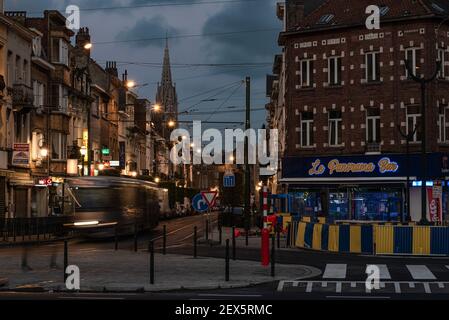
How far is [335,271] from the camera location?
61.6 ft

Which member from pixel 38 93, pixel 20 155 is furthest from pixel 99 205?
pixel 38 93

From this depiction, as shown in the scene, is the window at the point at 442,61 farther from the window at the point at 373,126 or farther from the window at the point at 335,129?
the window at the point at 335,129

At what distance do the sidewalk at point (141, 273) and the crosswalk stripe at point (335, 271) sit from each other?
299 mm

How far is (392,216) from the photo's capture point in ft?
137

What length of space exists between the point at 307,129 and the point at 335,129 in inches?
72.6

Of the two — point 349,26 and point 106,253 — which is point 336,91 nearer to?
point 349,26

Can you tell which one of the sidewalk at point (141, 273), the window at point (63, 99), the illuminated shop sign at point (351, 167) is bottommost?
the sidewalk at point (141, 273)

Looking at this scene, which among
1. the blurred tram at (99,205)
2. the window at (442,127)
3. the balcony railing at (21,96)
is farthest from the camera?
the balcony railing at (21,96)

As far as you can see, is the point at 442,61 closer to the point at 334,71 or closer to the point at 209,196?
the point at 334,71

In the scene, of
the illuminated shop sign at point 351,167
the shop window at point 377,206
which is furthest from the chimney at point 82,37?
the shop window at point 377,206

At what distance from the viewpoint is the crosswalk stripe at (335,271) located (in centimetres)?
1759

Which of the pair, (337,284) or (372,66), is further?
(372,66)

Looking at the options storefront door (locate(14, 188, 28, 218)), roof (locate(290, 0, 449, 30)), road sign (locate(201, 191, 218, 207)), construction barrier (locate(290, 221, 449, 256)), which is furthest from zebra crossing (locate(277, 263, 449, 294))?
storefront door (locate(14, 188, 28, 218))
